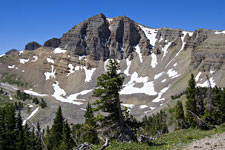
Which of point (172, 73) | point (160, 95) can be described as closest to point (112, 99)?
point (160, 95)

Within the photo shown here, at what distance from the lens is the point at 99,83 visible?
21.3 meters

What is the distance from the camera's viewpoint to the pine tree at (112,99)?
2108cm

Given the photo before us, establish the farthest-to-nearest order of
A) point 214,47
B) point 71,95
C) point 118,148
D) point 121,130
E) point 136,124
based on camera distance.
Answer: point 71,95 → point 214,47 → point 136,124 → point 121,130 → point 118,148

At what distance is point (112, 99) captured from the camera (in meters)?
22.2

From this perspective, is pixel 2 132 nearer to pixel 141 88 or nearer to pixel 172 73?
pixel 141 88

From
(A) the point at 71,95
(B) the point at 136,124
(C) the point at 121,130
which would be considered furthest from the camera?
(A) the point at 71,95

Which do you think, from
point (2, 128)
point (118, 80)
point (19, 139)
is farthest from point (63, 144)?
point (118, 80)

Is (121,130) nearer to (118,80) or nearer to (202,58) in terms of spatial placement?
(118,80)

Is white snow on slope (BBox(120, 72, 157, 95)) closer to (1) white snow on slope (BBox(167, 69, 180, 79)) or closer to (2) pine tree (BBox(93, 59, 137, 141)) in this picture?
(1) white snow on slope (BBox(167, 69, 180, 79))

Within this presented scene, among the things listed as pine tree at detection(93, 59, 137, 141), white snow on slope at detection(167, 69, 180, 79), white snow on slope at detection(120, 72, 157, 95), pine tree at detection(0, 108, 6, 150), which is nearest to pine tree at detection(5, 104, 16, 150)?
pine tree at detection(0, 108, 6, 150)

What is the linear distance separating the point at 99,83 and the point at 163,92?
460 feet

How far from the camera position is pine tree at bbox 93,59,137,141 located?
21078 mm

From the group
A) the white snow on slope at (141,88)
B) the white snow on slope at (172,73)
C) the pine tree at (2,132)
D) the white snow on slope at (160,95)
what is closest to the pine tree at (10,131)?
the pine tree at (2,132)

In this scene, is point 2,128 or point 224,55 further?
point 224,55
